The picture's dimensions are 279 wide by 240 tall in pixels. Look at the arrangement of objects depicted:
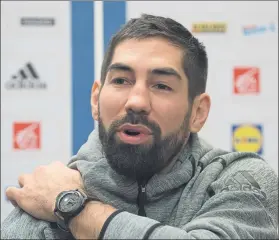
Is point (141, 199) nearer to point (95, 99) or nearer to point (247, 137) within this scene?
point (95, 99)

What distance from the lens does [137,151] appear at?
3.59 ft

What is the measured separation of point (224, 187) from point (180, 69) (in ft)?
1.02

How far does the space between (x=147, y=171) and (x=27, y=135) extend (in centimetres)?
100

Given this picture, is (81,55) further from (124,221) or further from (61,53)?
(124,221)

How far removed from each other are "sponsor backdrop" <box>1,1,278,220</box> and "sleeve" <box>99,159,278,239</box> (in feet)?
2.99

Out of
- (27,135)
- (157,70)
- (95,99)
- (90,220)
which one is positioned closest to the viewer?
(90,220)

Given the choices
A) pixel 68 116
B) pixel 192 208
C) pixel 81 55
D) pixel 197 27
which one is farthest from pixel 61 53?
pixel 192 208

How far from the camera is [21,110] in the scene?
201 cm

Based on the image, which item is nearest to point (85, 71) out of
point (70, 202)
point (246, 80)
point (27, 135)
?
point (27, 135)

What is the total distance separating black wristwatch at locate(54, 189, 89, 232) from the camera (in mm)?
1025

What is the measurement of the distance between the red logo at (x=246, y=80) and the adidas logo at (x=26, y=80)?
84 centimetres

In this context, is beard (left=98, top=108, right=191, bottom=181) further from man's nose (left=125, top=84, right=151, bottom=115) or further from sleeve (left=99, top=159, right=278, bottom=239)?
sleeve (left=99, top=159, right=278, bottom=239)

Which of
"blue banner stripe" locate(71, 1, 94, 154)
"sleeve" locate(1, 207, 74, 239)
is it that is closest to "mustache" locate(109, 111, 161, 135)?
Answer: "sleeve" locate(1, 207, 74, 239)

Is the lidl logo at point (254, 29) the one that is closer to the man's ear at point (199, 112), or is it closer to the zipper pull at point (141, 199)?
the man's ear at point (199, 112)
